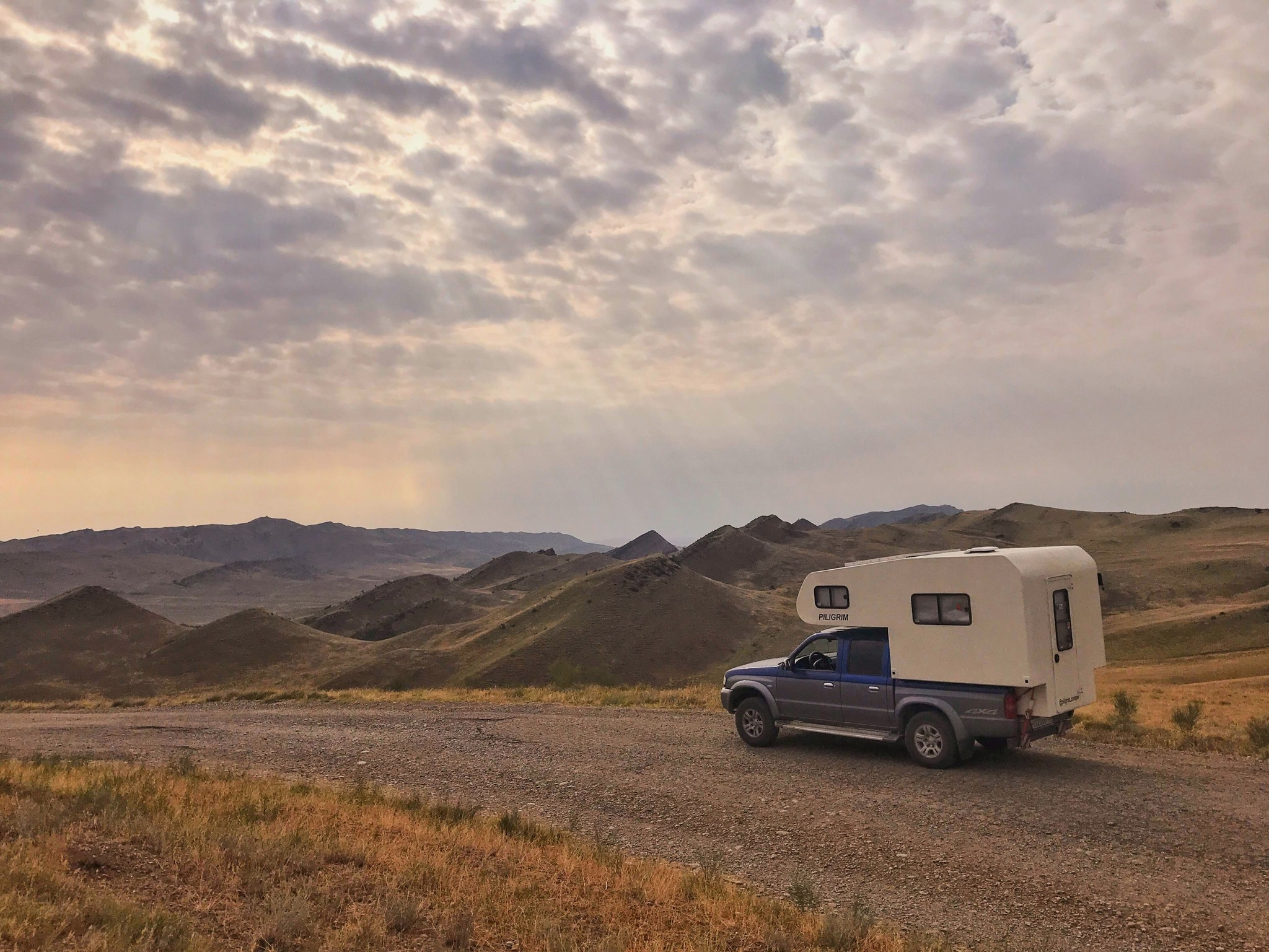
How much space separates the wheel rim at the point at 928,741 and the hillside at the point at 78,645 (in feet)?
196

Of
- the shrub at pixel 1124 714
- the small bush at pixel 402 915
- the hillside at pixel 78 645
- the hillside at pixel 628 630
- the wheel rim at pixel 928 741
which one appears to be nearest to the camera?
the small bush at pixel 402 915

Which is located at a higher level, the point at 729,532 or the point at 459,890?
the point at 729,532

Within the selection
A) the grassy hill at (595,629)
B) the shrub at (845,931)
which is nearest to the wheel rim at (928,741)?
the shrub at (845,931)

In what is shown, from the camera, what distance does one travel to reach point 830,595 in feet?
48.1

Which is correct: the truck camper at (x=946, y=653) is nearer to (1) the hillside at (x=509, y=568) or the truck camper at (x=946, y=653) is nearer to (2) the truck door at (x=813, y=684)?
(2) the truck door at (x=813, y=684)

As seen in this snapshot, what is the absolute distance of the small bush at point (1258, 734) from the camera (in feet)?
45.7

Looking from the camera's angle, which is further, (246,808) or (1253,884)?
(246,808)

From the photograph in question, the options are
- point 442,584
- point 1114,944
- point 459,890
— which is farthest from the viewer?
point 442,584

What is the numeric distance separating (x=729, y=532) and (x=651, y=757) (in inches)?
3623

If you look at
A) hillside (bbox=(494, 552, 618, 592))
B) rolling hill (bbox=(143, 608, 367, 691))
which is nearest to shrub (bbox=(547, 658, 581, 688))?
rolling hill (bbox=(143, 608, 367, 691))

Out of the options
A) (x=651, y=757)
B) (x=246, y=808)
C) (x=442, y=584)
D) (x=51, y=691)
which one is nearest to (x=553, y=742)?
(x=651, y=757)

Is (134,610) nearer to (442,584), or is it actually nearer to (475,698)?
(442,584)

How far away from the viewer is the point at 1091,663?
13.6m

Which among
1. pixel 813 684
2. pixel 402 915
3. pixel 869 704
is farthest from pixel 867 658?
pixel 402 915
